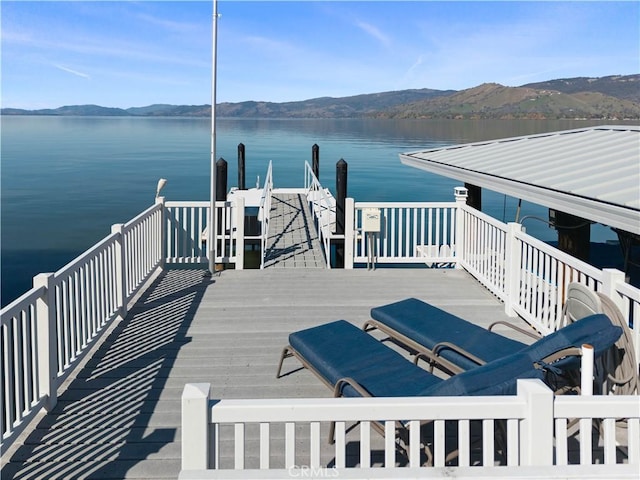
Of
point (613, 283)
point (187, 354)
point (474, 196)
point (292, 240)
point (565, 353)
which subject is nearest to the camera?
point (565, 353)

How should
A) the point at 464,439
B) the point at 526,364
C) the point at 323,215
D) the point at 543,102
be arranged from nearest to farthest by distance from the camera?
the point at 464,439 < the point at 526,364 < the point at 323,215 < the point at 543,102

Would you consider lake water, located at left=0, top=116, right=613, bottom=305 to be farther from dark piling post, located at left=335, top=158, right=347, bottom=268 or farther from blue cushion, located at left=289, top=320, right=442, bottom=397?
blue cushion, located at left=289, top=320, right=442, bottom=397

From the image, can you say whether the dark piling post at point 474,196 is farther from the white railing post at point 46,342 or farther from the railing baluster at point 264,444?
the railing baluster at point 264,444

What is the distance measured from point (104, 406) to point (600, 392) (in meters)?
3.01

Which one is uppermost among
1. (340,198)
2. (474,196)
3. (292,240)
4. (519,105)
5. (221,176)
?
(519,105)

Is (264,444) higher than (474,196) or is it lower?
lower

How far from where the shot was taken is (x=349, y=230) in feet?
26.7

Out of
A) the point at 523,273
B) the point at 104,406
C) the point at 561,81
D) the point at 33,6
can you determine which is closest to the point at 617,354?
the point at 523,273

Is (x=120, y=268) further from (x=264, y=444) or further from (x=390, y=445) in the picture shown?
(x=390, y=445)

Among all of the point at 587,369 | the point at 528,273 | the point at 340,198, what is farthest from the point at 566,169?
the point at 340,198

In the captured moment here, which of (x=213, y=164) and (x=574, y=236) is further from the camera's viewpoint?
(x=213, y=164)

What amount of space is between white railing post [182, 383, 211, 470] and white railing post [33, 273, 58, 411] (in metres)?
2.01

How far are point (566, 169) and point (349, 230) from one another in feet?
9.60

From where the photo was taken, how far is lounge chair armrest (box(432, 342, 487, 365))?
12.0ft
